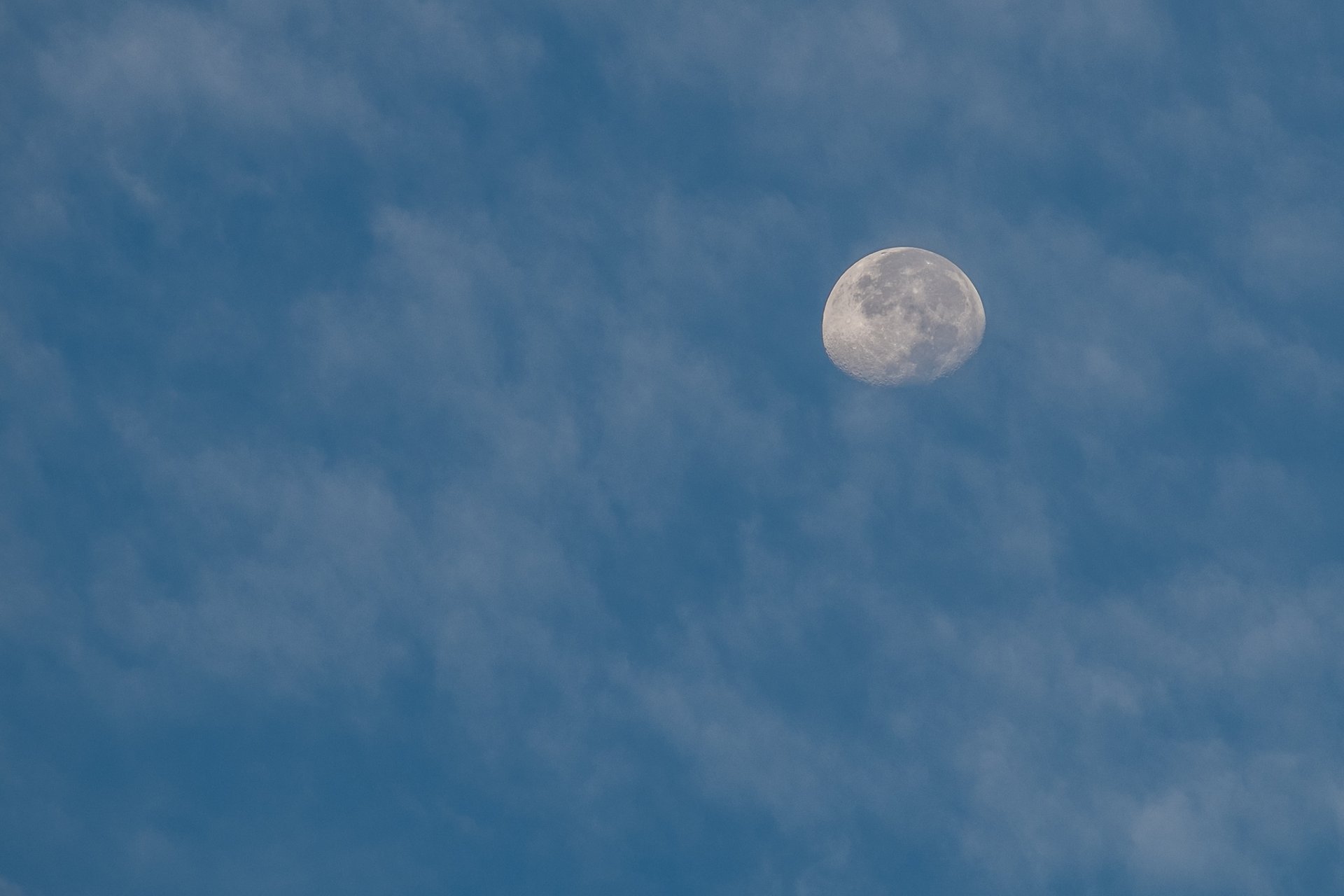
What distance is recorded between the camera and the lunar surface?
66.9 m

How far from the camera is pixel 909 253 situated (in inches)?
2729

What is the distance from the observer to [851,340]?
2680 inches

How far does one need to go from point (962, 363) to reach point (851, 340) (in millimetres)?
5551

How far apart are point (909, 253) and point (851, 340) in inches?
217

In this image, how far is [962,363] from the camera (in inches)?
2692

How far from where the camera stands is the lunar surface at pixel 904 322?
66.9 meters

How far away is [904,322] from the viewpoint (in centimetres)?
6700

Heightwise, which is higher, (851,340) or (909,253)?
(909,253)

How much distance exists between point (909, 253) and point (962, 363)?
6.07 m
